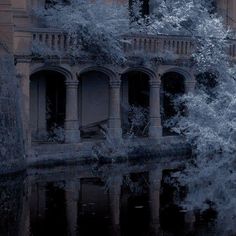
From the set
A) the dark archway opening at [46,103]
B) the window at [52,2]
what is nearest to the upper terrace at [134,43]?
the dark archway opening at [46,103]

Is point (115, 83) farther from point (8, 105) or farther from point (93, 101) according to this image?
point (8, 105)

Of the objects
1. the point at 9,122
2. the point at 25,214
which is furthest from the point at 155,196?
the point at 9,122

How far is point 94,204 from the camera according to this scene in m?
16.4

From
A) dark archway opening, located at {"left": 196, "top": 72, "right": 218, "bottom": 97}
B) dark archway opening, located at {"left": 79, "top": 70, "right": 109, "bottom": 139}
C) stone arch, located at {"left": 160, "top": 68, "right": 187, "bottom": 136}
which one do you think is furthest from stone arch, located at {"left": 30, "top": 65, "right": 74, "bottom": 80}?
dark archway opening, located at {"left": 196, "top": 72, "right": 218, "bottom": 97}

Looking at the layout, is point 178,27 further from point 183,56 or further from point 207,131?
point 207,131

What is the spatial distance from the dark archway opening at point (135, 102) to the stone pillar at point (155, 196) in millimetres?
5318

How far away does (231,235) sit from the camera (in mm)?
13008

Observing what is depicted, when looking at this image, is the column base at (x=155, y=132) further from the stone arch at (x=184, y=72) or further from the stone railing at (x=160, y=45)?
the stone railing at (x=160, y=45)

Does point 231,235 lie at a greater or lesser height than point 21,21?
lesser

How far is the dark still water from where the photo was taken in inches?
547

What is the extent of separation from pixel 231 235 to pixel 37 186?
6893 mm

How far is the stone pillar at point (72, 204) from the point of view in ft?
46.2

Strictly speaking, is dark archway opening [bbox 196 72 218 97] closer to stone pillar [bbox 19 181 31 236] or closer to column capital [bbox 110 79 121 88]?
column capital [bbox 110 79 121 88]

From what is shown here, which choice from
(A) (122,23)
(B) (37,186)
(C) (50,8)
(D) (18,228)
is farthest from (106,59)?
(D) (18,228)
